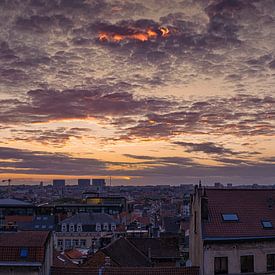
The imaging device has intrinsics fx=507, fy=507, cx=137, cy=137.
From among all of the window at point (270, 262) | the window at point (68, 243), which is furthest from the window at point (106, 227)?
the window at point (270, 262)

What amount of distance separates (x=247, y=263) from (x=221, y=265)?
2.63 m

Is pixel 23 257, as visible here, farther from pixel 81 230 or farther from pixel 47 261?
pixel 81 230

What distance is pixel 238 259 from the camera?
46.5 metres

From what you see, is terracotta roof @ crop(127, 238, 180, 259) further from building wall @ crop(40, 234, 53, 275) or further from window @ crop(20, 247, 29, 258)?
window @ crop(20, 247, 29, 258)

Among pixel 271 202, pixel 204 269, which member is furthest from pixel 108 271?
pixel 271 202

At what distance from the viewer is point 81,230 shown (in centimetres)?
12706

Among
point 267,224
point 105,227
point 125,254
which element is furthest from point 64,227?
point 267,224

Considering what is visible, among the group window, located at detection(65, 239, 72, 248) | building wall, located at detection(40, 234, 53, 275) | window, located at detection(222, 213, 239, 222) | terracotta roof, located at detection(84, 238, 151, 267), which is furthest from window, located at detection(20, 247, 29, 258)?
window, located at detection(65, 239, 72, 248)

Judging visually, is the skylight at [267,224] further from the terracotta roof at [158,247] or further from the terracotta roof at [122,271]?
the terracotta roof at [158,247]

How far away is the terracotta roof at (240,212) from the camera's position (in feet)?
154

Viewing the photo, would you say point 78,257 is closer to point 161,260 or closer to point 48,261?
point 161,260

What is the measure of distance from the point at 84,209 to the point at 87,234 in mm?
37863

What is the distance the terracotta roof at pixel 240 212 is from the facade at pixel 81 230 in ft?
251

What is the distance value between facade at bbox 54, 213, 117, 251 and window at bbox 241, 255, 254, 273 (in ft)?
260
